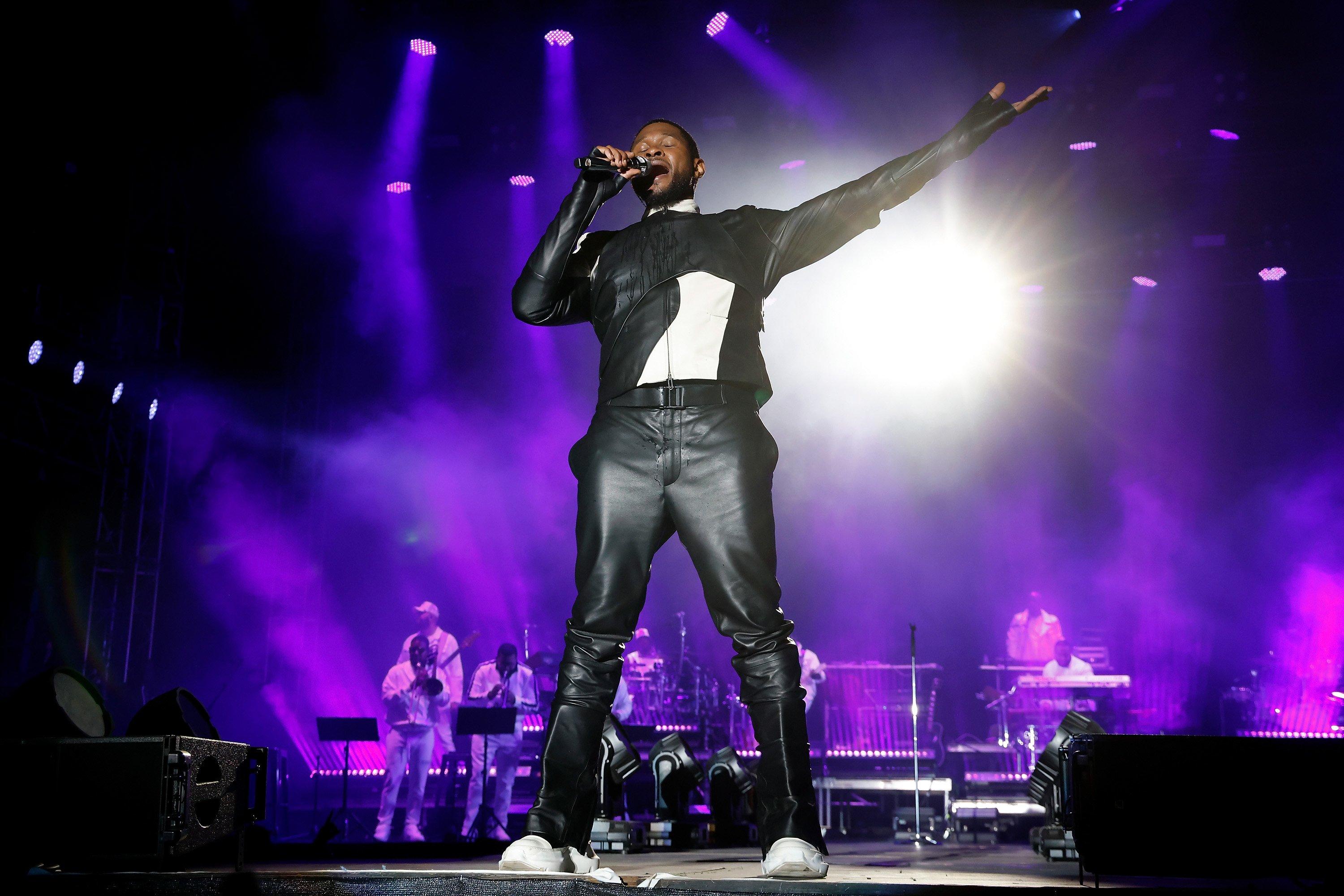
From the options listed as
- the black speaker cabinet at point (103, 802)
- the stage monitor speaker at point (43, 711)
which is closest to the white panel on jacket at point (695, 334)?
the black speaker cabinet at point (103, 802)

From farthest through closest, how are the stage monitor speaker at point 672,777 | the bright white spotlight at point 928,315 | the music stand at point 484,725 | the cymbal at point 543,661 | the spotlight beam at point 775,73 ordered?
the bright white spotlight at point 928,315
the cymbal at point 543,661
the spotlight beam at point 775,73
the music stand at point 484,725
the stage monitor speaker at point 672,777

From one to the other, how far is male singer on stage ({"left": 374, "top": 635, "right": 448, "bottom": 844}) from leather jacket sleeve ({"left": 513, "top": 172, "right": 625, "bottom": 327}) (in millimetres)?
7237

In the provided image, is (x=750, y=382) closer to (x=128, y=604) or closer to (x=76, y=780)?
(x=76, y=780)

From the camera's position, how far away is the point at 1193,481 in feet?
40.9

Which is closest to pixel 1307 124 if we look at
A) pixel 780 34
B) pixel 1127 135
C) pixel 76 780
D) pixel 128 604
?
pixel 1127 135

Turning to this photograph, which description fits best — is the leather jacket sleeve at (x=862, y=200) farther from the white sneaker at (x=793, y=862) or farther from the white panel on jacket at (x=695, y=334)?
the white sneaker at (x=793, y=862)

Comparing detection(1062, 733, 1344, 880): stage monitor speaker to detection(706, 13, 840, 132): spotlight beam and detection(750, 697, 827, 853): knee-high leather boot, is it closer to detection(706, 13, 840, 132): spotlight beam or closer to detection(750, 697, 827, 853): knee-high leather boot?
detection(750, 697, 827, 853): knee-high leather boot

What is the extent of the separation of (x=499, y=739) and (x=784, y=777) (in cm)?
736

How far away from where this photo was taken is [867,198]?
2721 mm

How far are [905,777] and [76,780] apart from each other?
8351 mm

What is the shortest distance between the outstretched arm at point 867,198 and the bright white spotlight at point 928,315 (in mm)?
9092

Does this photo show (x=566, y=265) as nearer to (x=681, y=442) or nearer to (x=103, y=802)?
(x=681, y=442)

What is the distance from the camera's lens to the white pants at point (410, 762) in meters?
9.12

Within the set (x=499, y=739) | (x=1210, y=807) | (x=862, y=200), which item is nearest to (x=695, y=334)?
(x=862, y=200)
